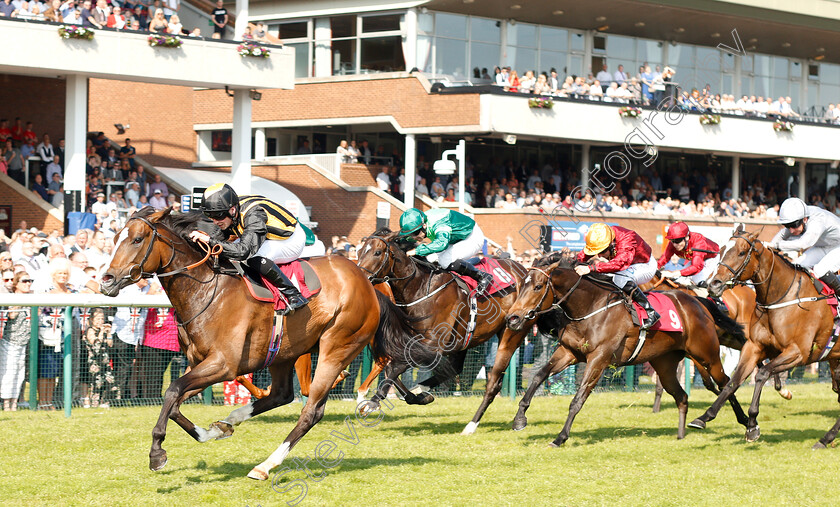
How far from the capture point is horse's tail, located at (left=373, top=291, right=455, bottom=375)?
8117 mm

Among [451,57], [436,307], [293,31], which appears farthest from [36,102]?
[436,307]

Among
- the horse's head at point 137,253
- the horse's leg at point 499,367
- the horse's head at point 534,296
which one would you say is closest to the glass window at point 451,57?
the horse's leg at point 499,367

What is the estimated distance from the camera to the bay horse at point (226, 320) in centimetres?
656

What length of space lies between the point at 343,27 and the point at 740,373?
21307mm

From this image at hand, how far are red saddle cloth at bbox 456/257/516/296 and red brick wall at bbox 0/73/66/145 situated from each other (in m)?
14.5

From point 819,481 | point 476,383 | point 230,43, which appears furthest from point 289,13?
point 819,481

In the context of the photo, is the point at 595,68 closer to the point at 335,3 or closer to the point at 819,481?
the point at 335,3

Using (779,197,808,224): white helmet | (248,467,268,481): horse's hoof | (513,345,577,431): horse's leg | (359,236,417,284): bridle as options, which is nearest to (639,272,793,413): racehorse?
(779,197,808,224): white helmet

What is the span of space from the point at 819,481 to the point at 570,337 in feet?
8.21

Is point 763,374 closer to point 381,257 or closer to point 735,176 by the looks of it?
point 381,257

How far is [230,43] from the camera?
2111cm

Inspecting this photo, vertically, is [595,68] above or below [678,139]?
above

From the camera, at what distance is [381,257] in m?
9.58

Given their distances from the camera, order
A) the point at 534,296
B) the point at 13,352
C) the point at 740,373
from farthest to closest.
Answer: the point at 13,352 < the point at 740,373 < the point at 534,296
